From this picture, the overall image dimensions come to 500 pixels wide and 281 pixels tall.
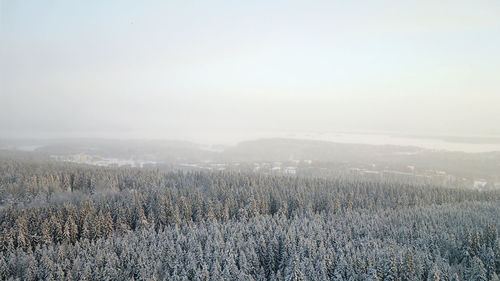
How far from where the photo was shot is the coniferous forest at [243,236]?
3775 cm

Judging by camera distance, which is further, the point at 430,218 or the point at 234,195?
the point at 234,195

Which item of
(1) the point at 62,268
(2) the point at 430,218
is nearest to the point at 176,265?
(1) the point at 62,268

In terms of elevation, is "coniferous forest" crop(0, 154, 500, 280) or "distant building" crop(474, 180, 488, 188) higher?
"coniferous forest" crop(0, 154, 500, 280)

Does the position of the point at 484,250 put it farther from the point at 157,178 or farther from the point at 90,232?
the point at 157,178

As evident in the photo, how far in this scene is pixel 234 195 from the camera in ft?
254

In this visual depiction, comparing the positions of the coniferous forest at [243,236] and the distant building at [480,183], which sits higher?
the coniferous forest at [243,236]

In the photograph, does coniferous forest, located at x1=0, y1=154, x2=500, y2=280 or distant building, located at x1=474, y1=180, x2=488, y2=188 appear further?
distant building, located at x1=474, y1=180, x2=488, y2=188

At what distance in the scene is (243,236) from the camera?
51.9 m

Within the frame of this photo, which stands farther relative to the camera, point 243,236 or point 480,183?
point 480,183

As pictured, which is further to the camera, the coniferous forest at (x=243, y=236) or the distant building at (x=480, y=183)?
the distant building at (x=480, y=183)

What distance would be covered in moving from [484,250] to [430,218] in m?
17.4

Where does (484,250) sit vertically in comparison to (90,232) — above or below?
above

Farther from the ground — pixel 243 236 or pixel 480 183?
pixel 243 236

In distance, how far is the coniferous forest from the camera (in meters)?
37.8
